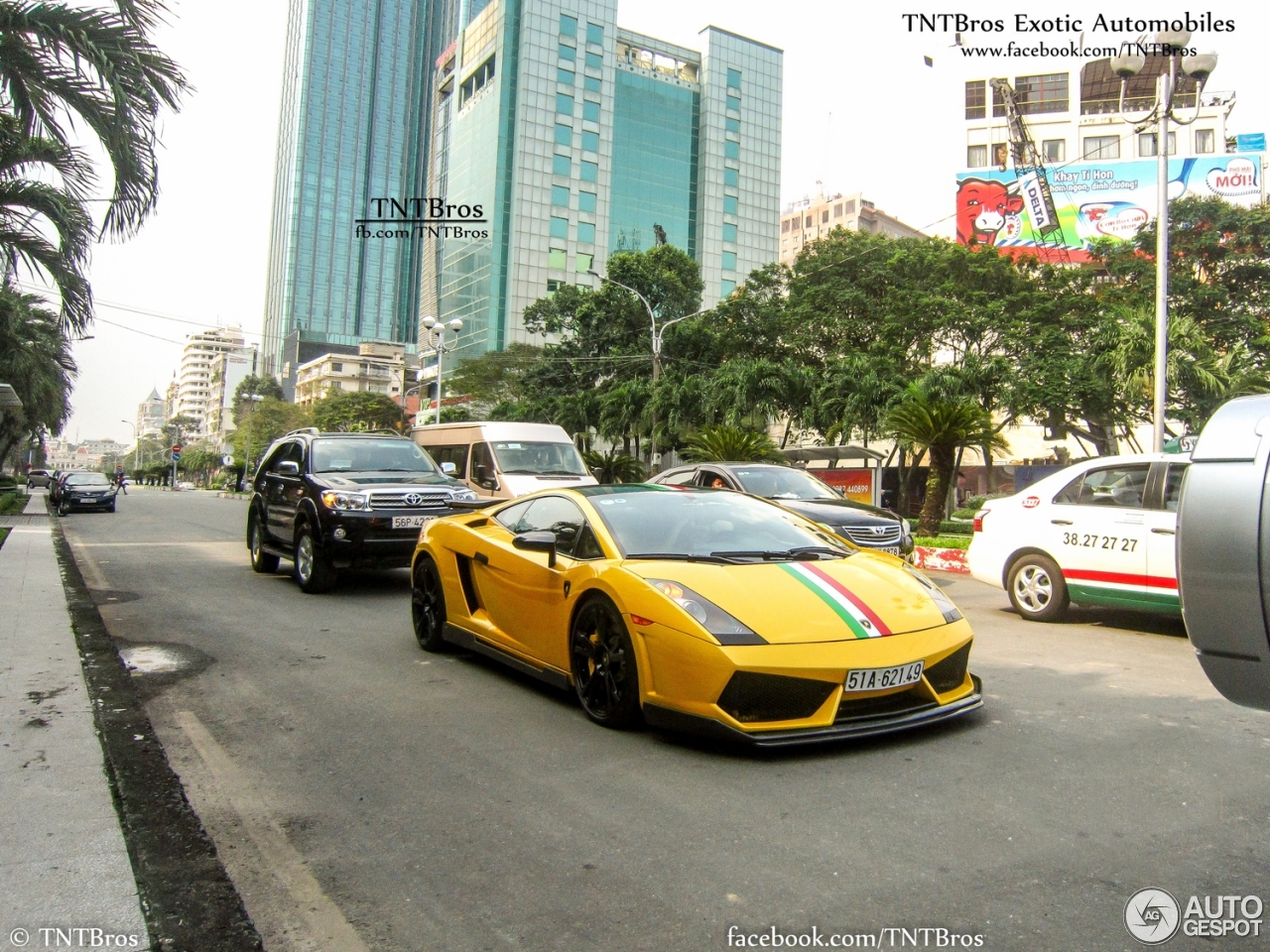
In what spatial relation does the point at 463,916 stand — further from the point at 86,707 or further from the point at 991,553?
the point at 991,553

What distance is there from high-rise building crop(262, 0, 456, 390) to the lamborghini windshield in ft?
466

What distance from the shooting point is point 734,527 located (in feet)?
17.8

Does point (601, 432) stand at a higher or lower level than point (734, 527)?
higher

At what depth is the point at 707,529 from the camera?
5.35 meters

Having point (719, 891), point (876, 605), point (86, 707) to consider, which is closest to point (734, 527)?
point (876, 605)

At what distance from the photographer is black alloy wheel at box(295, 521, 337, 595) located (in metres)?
9.62

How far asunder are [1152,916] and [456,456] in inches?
561

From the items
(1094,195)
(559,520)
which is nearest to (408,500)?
(559,520)

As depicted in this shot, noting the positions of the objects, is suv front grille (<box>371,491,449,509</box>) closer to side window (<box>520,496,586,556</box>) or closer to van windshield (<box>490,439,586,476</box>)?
side window (<box>520,496,586,556</box>)

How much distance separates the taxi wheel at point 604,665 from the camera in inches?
179

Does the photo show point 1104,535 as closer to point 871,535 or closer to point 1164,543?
point 1164,543

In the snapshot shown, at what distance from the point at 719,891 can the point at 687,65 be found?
95.0 metres

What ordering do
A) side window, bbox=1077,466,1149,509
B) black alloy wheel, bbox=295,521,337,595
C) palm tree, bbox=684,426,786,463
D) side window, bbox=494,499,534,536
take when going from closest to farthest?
side window, bbox=494,499,534,536
side window, bbox=1077,466,1149,509
black alloy wheel, bbox=295,521,337,595
palm tree, bbox=684,426,786,463

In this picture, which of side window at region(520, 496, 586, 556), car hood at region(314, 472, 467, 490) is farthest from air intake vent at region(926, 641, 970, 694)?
car hood at region(314, 472, 467, 490)
